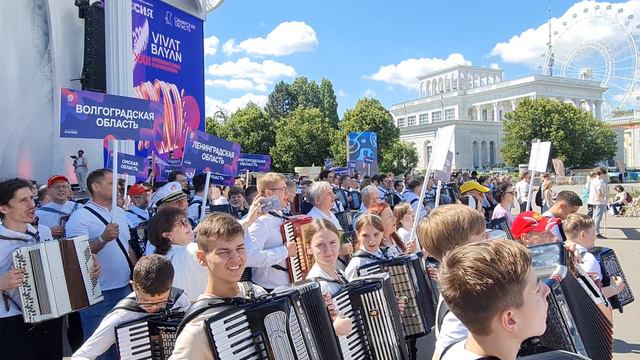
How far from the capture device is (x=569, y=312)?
3.18 m

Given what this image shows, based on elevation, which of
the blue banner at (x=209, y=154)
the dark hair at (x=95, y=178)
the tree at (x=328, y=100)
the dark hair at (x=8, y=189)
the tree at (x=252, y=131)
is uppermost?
the tree at (x=328, y=100)

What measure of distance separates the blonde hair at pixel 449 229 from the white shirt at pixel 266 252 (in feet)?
5.32

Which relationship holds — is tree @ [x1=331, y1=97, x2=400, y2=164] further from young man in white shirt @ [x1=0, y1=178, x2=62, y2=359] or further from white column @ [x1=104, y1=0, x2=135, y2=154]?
young man in white shirt @ [x1=0, y1=178, x2=62, y2=359]

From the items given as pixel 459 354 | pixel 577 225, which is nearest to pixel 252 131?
pixel 577 225

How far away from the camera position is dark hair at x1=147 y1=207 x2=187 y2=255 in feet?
14.5

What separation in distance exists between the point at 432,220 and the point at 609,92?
12044cm

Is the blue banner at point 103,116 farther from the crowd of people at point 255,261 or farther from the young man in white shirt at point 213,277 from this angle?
the young man in white shirt at point 213,277

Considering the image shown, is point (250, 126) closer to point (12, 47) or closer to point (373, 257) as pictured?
point (12, 47)

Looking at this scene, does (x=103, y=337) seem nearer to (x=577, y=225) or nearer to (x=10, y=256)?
(x=10, y=256)

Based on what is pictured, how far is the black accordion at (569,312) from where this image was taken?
9.87 feet

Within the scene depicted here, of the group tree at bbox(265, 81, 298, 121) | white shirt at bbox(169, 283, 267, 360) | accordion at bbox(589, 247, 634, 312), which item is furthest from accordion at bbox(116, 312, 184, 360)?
tree at bbox(265, 81, 298, 121)

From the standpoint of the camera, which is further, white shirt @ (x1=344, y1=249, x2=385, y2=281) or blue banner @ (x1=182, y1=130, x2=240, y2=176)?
blue banner @ (x1=182, y1=130, x2=240, y2=176)

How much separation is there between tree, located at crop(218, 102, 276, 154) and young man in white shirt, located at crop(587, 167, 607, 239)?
152 feet

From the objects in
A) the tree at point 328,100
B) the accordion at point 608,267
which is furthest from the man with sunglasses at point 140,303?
the tree at point 328,100
